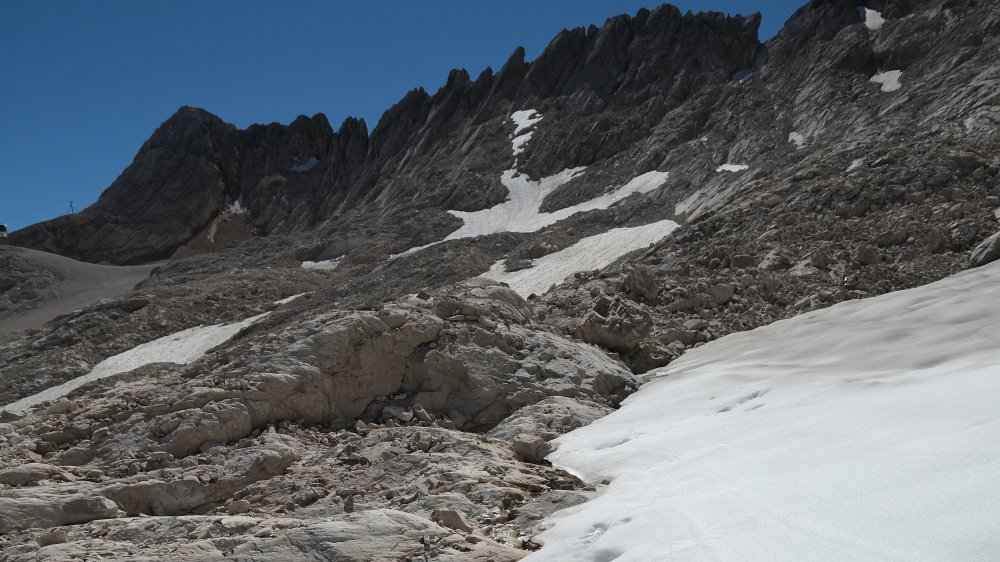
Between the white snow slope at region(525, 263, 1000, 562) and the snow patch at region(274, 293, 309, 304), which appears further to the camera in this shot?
the snow patch at region(274, 293, 309, 304)

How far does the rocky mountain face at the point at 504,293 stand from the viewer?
691 cm

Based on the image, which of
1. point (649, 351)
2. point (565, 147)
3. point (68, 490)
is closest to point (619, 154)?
point (565, 147)

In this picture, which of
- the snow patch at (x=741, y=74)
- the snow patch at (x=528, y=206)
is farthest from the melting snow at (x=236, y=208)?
the snow patch at (x=741, y=74)

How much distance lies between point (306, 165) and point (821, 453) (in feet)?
256

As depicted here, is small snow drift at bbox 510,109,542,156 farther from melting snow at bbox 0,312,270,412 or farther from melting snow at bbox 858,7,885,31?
melting snow at bbox 0,312,270,412

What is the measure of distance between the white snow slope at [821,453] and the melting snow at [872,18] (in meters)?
40.9

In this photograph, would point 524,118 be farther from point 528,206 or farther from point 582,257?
point 582,257

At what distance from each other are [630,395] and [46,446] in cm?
768

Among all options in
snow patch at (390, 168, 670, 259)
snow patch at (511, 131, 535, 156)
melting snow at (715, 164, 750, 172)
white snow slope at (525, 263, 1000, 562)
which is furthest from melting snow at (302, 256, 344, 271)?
white snow slope at (525, 263, 1000, 562)

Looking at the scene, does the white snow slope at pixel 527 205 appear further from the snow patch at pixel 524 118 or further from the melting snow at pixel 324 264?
the melting snow at pixel 324 264

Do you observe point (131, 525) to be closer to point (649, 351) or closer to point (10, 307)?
point (649, 351)

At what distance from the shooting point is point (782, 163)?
27.3 metres

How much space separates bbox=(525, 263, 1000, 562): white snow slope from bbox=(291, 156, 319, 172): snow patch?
72721 millimetres

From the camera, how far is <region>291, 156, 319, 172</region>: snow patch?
77.9 meters
